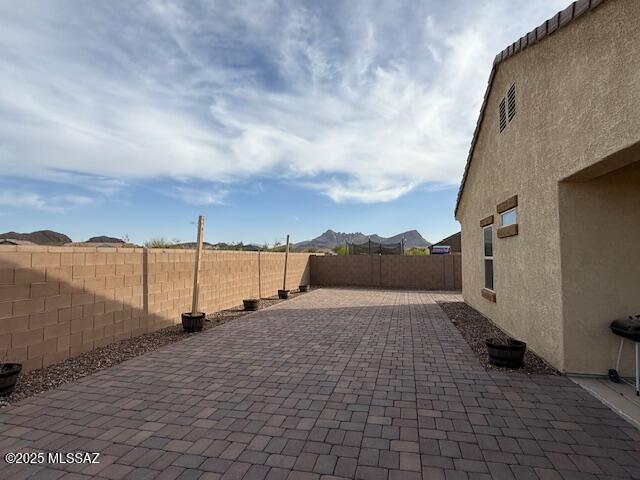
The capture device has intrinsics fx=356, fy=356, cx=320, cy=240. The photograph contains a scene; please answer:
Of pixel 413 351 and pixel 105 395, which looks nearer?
pixel 105 395

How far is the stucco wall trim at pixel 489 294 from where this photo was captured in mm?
7727

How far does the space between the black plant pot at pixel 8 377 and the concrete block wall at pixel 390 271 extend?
1587 centimetres

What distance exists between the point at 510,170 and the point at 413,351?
12.0 ft

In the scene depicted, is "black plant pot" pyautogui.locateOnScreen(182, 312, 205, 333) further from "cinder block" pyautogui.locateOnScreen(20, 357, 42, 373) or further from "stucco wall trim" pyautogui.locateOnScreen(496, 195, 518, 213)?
"stucco wall trim" pyautogui.locateOnScreen(496, 195, 518, 213)

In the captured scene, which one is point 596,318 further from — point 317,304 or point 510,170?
point 317,304

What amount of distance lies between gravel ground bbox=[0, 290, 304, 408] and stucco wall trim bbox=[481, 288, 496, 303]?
20.5 ft

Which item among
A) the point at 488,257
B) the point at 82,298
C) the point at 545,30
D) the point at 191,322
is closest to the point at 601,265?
the point at 545,30

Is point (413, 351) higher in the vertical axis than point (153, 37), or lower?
lower

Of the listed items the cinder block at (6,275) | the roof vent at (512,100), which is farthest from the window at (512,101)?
the cinder block at (6,275)

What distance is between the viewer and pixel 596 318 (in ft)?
14.3

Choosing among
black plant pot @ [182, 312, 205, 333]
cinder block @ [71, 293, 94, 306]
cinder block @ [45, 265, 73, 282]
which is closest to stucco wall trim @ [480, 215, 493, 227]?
black plant pot @ [182, 312, 205, 333]

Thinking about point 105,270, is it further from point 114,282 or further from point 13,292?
point 13,292

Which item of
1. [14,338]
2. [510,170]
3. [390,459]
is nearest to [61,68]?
[14,338]

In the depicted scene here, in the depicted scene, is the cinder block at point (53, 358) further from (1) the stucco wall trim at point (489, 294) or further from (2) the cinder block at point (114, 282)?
(1) the stucco wall trim at point (489, 294)
